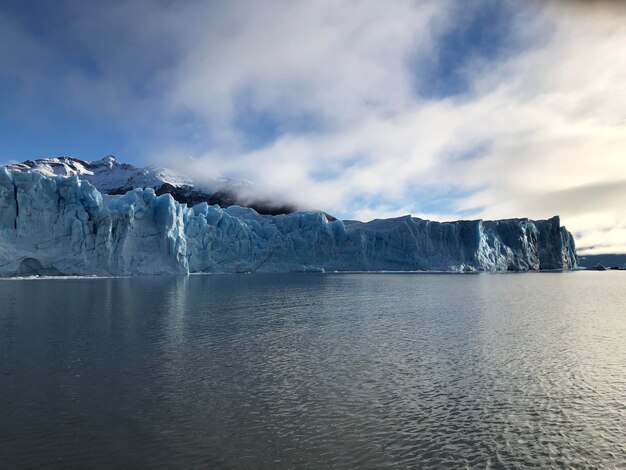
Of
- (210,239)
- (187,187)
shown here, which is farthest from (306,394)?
(187,187)

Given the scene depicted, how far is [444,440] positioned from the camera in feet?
28.5

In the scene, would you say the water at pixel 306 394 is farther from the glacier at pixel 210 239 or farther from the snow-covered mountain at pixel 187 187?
the snow-covered mountain at pixel 187 187

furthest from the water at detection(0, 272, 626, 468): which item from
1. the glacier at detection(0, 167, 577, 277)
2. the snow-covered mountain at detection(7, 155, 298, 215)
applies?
the snow-covered mountain at detection(7, 155, 298, 215)

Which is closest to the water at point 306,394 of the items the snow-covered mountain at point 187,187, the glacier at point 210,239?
the glacier at point 210,239

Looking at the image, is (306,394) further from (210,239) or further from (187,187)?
(187,187)

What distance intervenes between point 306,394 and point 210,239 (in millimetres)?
66630

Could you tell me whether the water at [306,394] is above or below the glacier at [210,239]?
below

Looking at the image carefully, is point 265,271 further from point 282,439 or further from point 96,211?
point 282,439

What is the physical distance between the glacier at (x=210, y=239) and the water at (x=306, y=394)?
39.1 m

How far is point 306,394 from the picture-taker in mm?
11219

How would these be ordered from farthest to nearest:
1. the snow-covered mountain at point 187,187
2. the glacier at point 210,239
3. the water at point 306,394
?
the snow-covered mountain at point 187,187, the glacier at point 210,239, the water at point 306,394

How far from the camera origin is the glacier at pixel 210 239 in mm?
54812

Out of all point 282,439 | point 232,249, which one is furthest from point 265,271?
point 282,439

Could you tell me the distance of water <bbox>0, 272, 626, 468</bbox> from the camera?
8.04 m
